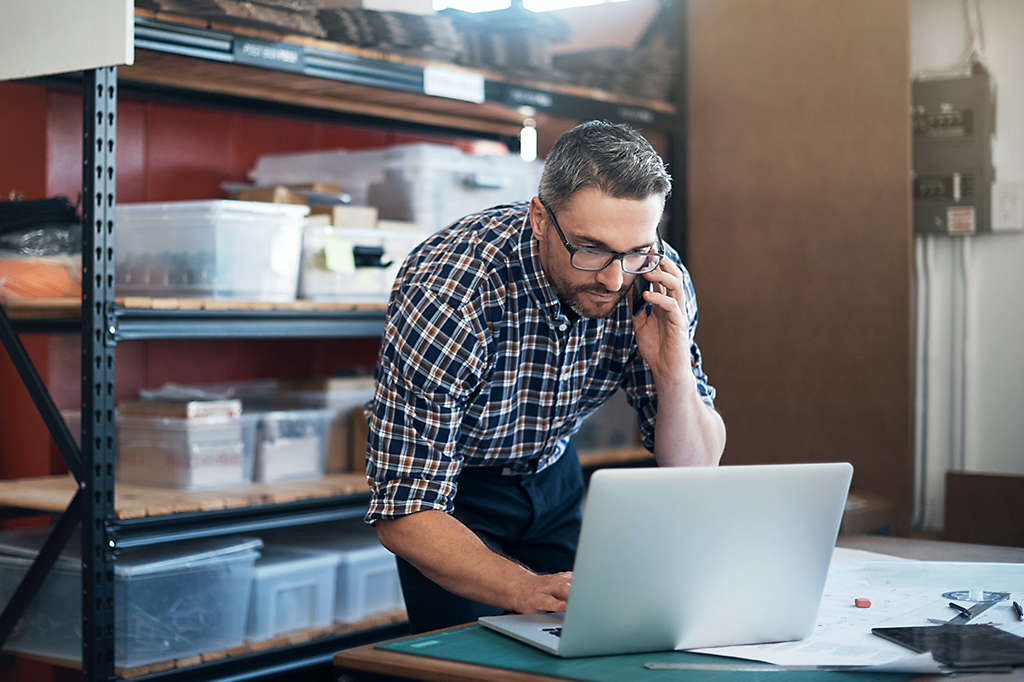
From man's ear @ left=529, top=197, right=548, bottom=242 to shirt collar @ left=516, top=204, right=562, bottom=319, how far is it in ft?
0.11

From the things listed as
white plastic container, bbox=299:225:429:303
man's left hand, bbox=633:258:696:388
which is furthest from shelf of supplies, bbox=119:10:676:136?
man's left hand, bbox=633:258:696:388

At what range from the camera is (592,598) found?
4.43 ft

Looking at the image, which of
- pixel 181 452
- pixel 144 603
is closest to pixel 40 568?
pixel 144 603

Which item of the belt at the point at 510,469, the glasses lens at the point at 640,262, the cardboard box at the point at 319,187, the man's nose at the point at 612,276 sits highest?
the cardboard box at the point at 319,187

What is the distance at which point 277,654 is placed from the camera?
2869 mm

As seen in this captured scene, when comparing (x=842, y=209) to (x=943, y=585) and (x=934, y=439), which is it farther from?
(x=943, y=585)

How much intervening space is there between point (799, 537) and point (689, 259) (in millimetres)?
2635

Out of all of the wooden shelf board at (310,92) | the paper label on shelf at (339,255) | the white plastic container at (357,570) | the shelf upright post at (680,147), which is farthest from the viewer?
the shelf upright post at (680,147)

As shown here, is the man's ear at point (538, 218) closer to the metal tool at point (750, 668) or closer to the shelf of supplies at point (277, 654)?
the metal tool at point (750, 668)

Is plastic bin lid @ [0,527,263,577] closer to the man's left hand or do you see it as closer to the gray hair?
the man's left hand

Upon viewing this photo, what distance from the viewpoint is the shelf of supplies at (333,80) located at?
8.70ft

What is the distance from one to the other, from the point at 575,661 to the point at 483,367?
64cm

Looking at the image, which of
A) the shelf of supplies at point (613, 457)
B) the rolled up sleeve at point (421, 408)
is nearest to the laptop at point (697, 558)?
the rolled up sleeve at point (421, 408)

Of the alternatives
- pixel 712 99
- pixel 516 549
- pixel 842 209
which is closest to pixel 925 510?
pixel 842 209
